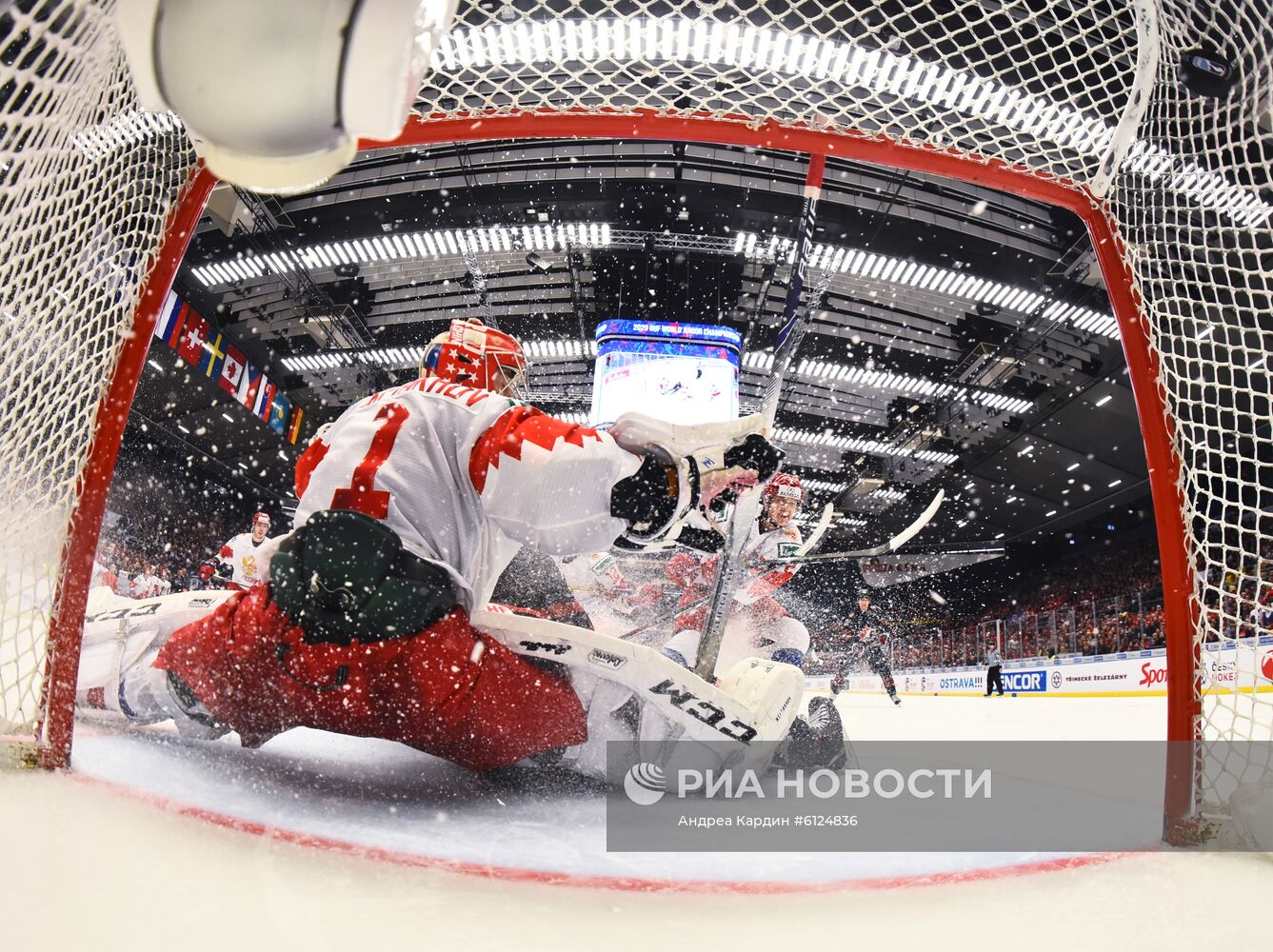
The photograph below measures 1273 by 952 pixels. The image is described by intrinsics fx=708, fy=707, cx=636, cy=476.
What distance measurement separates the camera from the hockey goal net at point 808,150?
3.55 feet

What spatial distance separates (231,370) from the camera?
7.67 m

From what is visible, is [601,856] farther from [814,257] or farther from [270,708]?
[814,257]

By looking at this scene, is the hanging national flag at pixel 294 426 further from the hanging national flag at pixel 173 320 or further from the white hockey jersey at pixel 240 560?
the white hockey jersey at pixel 240 560

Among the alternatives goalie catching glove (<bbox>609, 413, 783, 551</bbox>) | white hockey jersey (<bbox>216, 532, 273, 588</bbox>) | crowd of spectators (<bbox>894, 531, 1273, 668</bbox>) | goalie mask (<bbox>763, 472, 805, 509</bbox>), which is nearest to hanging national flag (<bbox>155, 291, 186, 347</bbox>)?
white hockey jersey (<bbox>216, 532, 273, 588</bbox>)

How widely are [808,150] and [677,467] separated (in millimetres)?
742

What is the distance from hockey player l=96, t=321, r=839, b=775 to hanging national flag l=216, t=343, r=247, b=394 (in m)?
7.34

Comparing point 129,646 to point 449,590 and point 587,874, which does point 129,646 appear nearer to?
point 449,590

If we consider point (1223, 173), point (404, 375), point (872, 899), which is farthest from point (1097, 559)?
point (872, 899)

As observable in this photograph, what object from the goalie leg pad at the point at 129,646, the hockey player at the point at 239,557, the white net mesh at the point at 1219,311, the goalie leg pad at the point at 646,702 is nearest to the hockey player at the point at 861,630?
the hockey player at the point at 239,557

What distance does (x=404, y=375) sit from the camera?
9.67 m

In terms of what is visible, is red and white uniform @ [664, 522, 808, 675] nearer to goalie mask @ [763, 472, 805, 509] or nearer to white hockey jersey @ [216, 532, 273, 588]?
goalie mask @ [763, 472, 805, 509]

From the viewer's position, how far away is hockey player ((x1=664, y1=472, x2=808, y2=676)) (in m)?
3.71

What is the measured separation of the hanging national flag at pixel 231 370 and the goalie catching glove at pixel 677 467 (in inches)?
301

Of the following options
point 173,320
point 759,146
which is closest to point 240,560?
point 759,146
